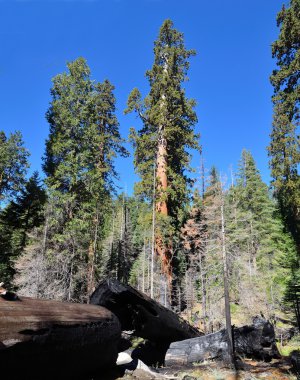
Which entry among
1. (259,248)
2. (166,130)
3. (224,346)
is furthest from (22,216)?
(259,248)

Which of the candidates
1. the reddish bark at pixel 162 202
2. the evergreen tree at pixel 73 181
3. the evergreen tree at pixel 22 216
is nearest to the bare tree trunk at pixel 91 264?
the evergreen tree at pixel 73 181

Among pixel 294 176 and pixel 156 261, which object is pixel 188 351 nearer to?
pixel 156 261

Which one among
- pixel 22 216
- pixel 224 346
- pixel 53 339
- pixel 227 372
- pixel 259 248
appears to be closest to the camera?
pixel 53 339

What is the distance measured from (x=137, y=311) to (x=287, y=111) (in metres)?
15.6

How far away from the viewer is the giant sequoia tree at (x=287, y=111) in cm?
1752

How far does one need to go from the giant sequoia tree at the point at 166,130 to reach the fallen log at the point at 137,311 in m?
9.26

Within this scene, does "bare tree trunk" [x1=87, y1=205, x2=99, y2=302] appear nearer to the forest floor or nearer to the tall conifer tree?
the tall conifer tree

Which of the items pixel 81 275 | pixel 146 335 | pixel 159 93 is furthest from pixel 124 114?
pixel 146 335

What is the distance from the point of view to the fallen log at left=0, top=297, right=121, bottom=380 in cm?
442

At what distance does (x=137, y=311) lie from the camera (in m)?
8.51

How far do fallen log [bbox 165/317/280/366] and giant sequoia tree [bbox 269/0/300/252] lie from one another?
30.9 ft

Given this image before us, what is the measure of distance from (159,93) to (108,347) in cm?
1879

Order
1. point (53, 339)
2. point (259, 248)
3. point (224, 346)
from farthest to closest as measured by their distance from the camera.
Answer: point (259, 248) < point (224, 346) < point (53, 339)

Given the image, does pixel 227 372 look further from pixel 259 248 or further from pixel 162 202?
pixel 259 248
